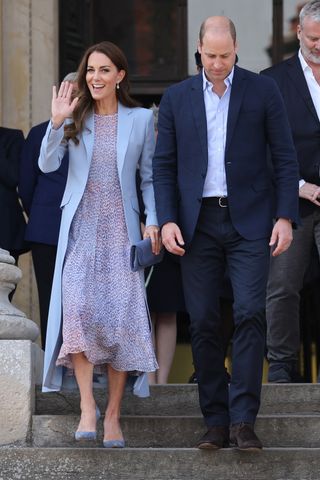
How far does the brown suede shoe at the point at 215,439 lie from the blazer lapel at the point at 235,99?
4.33 ft

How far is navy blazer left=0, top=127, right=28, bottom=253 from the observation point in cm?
915

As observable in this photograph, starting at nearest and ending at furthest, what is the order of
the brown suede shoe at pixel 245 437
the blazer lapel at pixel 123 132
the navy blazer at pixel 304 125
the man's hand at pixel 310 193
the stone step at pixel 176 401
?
the brown suede shoe at pixel 245 437
the blazer lapel at pixel 123 132
the stone step at pixel 176 401
the man's hand at pixel 310 193
the navy blazer at pixel 304 125

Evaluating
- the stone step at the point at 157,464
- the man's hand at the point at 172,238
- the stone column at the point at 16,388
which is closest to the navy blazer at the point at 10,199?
the stone column at the point at 16,388

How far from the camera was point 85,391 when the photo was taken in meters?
7.36

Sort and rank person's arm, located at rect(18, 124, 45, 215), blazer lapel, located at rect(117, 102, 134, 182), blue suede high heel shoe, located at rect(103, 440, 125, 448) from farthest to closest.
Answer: person's arm, located at rect(18, 124, 45, 215) < blazer lapel, located at rect(117, 102, 134, 182) < blue suede high heel shoe, located at rect(103, 440, 125, 448)

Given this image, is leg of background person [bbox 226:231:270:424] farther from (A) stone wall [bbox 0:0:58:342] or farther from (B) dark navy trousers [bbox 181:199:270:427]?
(A) stone wall [bbox 0:0:58:342]

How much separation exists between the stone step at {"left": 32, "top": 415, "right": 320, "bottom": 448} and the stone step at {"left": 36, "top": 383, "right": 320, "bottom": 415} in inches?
13.3

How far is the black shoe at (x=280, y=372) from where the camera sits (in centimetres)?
862

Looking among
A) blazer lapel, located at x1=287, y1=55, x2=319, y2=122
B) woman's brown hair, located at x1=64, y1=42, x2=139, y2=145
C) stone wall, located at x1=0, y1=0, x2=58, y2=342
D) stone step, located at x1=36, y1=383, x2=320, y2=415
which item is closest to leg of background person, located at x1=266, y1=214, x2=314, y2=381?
stone step, located at x1=36, y1=383, x2=320, y2=415

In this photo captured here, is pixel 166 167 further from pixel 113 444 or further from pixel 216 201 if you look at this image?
pixel 113 444

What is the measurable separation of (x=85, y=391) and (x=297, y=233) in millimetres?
1848

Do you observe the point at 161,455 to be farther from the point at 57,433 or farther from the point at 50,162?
the point at 50,162

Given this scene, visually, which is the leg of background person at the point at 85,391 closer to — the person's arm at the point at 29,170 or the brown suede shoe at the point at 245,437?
the brown suede shoe at the point at 245,437

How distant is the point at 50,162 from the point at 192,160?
0.68 meters
